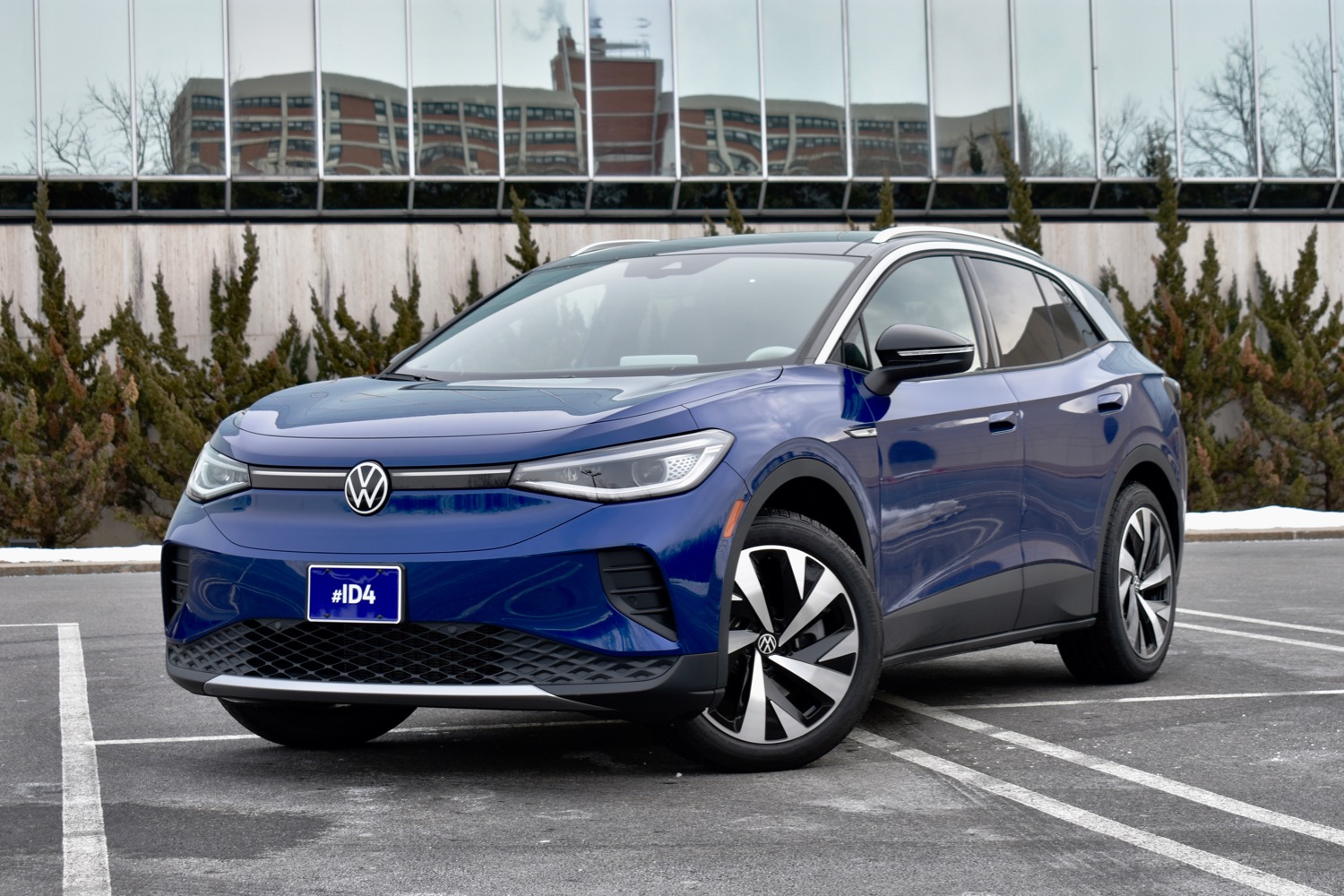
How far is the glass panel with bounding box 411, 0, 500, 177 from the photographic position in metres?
23.5

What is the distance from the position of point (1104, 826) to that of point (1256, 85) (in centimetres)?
2382

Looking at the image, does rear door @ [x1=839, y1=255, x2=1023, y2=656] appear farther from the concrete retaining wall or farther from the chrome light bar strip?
the concrete retaining wall

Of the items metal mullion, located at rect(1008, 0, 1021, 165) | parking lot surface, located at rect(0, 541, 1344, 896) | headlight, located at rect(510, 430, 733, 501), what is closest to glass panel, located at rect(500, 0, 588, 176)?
metal mullion, located at rect(1008, 0, 1021, 165)

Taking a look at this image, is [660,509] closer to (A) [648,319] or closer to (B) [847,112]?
(A) [648,319]

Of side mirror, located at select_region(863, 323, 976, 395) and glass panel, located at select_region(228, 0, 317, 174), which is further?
glass panel, located at select_region(228, 0, 317, 174)

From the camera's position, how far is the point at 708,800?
5301mm

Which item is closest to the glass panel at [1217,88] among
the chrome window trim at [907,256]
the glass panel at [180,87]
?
the glass panel at [180,87]

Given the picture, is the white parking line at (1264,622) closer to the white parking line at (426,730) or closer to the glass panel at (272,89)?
Result: the white parking line at (426,730)

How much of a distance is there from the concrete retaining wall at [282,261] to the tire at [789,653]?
17937 mm

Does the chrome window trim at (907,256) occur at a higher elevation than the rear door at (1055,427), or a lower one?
higher

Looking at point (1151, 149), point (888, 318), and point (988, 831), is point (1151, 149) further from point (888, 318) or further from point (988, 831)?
point (988, 831)

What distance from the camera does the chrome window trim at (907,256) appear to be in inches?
246

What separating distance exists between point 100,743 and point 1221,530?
1491 cm

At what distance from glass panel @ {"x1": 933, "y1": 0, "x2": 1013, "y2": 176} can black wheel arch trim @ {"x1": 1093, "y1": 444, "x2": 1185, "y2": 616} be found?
17.7m
